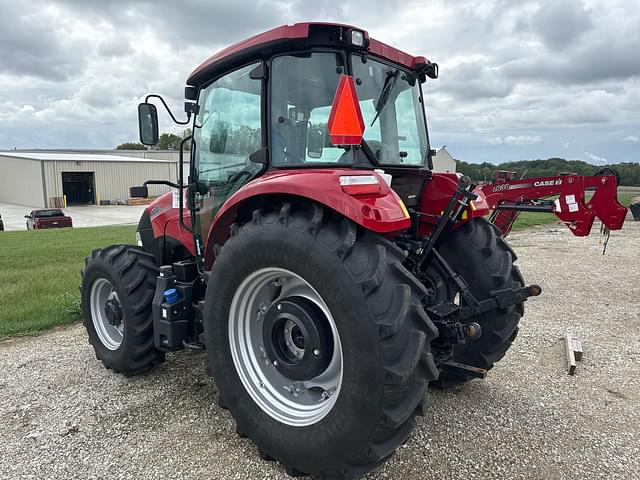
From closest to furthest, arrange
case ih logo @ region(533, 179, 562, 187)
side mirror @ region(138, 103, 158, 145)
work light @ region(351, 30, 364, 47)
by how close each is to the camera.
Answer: work light @ region(351, 30, 364, 47) < side mirror @ region(138, 103, 158, 145) < case ih logo @ region(533, 179, 562, 187)

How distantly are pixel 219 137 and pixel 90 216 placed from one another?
110 feet

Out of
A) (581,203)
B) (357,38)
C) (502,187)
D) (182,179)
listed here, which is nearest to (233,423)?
(182,179)

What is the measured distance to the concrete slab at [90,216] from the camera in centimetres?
2861

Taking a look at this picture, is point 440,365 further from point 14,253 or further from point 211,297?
point 14,253

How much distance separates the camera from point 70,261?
9.44 metres

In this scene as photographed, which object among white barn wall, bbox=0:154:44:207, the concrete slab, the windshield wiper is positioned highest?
the windshield wiper

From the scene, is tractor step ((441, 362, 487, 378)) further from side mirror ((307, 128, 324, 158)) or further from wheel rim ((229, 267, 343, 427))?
side mirror ((307, 128, 324, 158))

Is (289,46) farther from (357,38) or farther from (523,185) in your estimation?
(523,185)

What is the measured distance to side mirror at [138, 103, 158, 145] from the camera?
3.64 metres

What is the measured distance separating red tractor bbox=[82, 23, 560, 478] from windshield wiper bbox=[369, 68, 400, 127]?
0.02m

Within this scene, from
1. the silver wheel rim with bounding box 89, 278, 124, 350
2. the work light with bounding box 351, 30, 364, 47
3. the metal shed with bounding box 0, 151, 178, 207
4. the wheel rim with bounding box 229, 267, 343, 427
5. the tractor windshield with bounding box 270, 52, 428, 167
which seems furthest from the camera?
the metal shed with bounding box 0, 151, 178, 207

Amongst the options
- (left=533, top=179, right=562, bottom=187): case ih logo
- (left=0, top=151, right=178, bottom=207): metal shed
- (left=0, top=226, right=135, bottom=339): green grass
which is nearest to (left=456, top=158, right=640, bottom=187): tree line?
(left=533, top=179, right=562, bottom=187): case ih logo

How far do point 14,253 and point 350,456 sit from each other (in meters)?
11.3

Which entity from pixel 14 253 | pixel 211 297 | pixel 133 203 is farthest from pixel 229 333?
pixel 133 203
